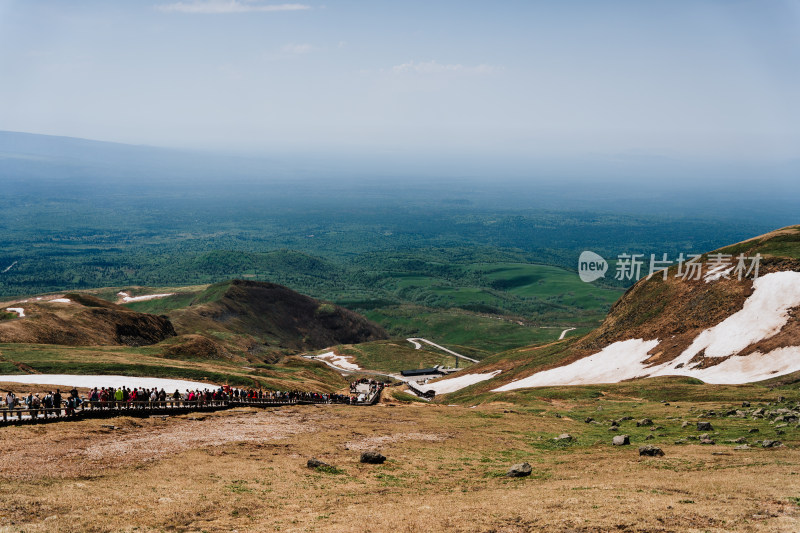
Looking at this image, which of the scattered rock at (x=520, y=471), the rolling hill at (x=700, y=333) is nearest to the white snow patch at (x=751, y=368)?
the rolling hill at (x=700, y=333)

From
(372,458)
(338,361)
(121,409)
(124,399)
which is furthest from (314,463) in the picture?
(338,361)

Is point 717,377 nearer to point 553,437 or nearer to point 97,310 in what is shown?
point 553,437

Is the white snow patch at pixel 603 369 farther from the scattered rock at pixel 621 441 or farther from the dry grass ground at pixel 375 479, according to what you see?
the scattered rock at pixel 621 441

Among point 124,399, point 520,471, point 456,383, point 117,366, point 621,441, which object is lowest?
point 456,383

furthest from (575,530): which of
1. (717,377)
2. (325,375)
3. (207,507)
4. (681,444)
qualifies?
(325,375)

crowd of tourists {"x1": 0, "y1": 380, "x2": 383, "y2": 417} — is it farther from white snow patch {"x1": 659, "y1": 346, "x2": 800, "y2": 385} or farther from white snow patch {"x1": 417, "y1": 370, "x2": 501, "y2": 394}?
white snow patch {"x1": 659, "y1": 346, "x2": 800, "y2": 385}

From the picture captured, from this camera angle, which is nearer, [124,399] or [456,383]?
[124,399]

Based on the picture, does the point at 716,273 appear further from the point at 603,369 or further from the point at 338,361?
the point at 338,361
